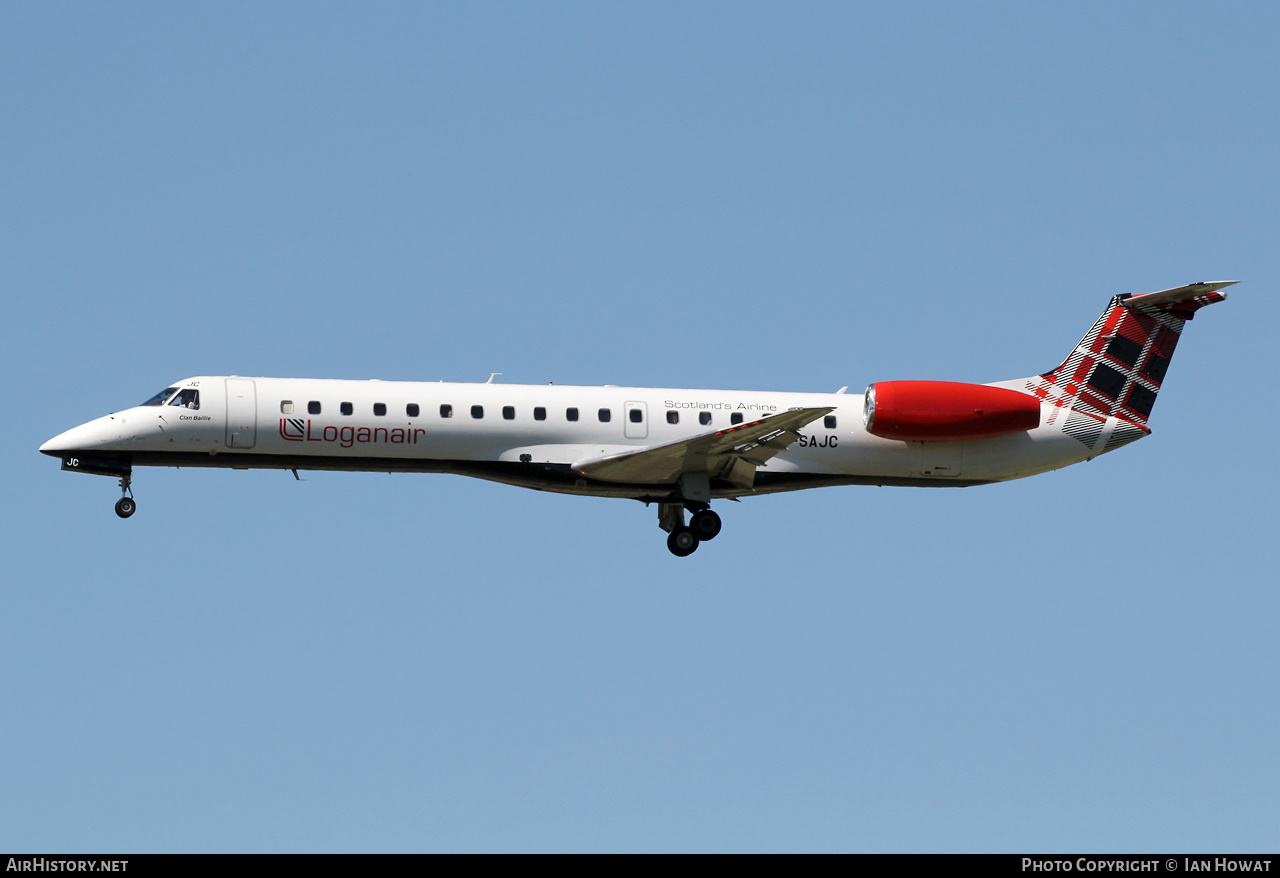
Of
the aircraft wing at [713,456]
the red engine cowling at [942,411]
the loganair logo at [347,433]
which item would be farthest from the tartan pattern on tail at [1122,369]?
the loganair logo at [347,433]

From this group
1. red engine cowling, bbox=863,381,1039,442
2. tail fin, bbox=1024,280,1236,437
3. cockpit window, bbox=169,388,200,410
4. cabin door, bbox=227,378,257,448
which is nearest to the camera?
cabin door, bbox=227,378,257,448

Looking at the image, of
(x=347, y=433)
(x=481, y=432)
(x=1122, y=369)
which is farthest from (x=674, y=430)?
(x=1122, y=369)

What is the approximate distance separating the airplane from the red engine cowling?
0.10 feet

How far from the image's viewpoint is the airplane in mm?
28828

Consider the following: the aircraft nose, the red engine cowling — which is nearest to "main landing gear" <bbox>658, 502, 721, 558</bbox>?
the red engine cowling

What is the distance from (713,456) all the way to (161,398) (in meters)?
10.2

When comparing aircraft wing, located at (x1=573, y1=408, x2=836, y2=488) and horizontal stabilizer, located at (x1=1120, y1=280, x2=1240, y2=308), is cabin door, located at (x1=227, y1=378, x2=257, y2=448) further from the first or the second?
horizontal stabilizer, located at (x1=1120, y1=280, x2=1240, y2=308)

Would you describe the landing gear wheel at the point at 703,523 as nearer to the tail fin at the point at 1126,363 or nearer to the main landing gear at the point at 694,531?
the main landing gear at the point at 694,531

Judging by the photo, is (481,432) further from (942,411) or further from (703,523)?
(942,411)

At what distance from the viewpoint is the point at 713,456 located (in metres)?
29.3
